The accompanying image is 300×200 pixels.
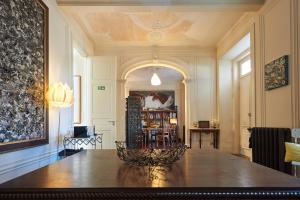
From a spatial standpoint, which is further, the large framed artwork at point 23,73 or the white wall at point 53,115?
the white wall at point 53,115

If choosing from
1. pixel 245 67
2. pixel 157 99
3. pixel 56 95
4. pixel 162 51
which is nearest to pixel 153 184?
pixel 56 95

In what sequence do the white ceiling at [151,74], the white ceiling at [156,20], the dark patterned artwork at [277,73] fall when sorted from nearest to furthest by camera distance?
the dark patterned artwork at [277,73]
the white ceiling at [156,20]
the white ceiling at [151,74]

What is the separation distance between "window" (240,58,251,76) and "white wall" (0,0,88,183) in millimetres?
4506

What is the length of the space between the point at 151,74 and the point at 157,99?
8.03 feet

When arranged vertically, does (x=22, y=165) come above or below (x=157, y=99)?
below

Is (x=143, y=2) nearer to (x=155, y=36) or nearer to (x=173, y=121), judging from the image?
(x=155, y=36)

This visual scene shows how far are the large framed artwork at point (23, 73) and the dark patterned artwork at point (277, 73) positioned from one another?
3456 millimetres

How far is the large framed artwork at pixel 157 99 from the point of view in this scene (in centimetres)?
1585

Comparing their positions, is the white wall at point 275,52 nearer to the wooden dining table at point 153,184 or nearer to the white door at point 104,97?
the wooden dining table at point 153,184

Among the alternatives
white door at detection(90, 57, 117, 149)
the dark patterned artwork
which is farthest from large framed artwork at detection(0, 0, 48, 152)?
the dark patterned artwork

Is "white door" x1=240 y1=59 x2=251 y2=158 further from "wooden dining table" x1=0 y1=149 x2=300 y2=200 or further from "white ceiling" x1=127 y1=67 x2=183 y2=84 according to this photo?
"wooden dining table" x1=0 y1=149 x2=300 y2=200

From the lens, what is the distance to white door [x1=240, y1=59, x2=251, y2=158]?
7.55 m

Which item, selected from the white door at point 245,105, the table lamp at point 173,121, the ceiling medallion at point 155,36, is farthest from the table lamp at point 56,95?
the table lamp at point 173,121

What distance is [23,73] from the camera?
135 inches
